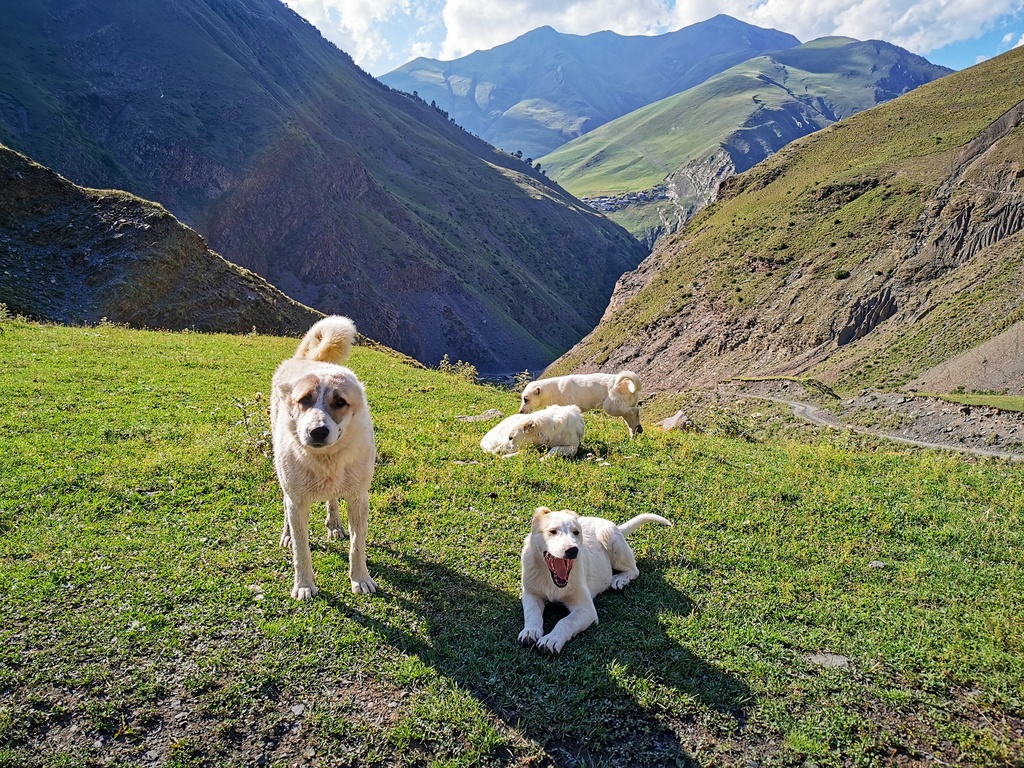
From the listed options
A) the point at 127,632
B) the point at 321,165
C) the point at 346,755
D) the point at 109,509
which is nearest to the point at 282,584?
the point at 127,632

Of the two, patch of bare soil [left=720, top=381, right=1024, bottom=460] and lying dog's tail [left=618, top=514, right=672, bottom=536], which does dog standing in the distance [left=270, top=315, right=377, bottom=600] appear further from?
patch of bare soil [left=720, top=381, right=1024, bottom=460]

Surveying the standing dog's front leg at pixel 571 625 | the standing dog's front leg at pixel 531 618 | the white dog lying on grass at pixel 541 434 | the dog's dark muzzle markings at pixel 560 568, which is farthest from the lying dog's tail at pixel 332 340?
the white dog lying on grass at pixel 541 434

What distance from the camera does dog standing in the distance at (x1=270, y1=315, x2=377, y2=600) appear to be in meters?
5.55

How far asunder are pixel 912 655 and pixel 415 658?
493 cm

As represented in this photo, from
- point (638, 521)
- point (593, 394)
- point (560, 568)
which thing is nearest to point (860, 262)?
point (593, 394)

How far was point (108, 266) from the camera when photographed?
35.9 m

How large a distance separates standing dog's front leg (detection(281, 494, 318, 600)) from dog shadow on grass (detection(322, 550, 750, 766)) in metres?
0.32

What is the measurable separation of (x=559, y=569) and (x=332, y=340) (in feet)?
13.2

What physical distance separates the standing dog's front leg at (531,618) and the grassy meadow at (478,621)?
18 centimetres

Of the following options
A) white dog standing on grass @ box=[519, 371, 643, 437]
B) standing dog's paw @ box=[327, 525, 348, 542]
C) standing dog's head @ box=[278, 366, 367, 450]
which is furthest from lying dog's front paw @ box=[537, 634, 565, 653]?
white dog standing on grass @ box=[519, 371, 643, 437]

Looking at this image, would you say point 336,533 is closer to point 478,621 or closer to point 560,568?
point 478,621

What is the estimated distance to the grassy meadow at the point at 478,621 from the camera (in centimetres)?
454

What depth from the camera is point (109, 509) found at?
772cm

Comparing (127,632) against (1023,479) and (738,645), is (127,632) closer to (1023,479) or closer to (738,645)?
(738,645)
